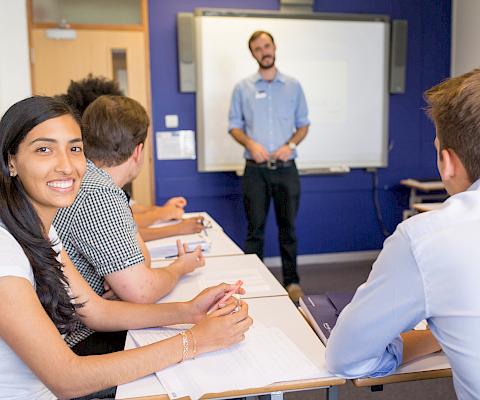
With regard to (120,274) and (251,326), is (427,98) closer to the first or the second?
(251,326)

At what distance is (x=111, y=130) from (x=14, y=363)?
91 cm

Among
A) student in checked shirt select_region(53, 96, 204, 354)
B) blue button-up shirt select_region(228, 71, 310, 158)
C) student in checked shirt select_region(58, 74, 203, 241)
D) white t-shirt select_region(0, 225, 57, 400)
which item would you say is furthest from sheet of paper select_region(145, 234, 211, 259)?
blue button-up shirt select_region(228, 71, 310, 158)

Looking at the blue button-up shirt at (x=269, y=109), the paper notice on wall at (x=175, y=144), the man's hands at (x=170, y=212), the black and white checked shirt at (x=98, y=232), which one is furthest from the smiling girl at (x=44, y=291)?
the paper notice on wall at (x=175, y=144)

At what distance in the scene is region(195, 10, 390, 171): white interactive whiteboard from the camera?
Answer: 13.9 ft

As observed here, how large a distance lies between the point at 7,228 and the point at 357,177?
3.92 metres

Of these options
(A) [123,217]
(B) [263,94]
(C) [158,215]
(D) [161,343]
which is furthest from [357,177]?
(D) [161,343]

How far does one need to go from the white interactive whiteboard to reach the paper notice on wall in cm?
9

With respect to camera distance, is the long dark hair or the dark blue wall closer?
the long dark hair

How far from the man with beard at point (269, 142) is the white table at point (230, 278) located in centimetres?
175

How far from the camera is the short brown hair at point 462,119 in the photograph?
0.96 m

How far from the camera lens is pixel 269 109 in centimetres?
397

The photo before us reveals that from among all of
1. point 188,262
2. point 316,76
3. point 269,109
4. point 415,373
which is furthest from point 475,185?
point 316,76

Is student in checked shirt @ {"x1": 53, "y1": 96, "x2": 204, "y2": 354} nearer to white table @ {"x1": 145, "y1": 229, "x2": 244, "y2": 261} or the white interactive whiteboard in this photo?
white table @ {"x1": 145, "y1": 229, "x2": 244, "y2": 261}

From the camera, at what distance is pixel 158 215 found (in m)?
2.72
